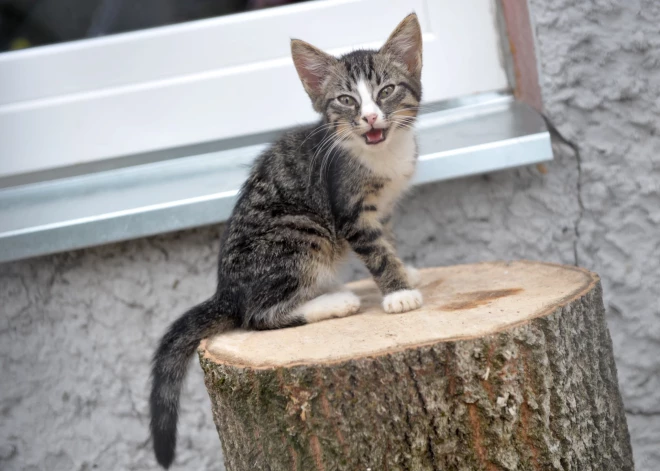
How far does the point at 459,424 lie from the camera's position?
4.74ft

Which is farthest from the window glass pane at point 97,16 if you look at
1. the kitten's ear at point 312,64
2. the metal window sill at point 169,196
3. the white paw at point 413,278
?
the white paw at point 413,278

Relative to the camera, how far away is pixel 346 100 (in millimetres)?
1978

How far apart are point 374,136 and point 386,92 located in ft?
0.48

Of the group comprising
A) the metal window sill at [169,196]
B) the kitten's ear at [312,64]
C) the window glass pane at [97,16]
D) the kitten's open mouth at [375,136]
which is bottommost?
the metal window sill at [169,196]

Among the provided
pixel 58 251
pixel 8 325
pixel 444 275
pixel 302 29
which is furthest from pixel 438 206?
pixel 8 325

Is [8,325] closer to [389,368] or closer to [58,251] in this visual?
[58,251]

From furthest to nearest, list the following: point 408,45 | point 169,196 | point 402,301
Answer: point 169,196 < point 408,45 < point 402,301

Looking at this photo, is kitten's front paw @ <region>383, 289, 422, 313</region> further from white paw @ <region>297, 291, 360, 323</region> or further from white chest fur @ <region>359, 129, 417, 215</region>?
white chest fur @ <region>359, 129, 417, 215</region>

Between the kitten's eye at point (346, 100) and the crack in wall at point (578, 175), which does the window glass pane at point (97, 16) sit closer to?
the kitten's eye at point (346, 100)

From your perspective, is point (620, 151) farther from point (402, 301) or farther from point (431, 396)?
point (431, 396)

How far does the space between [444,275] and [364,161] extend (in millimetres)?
494

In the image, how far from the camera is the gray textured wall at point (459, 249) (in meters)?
2.51

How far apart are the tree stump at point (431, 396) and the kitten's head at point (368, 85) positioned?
1.98ft

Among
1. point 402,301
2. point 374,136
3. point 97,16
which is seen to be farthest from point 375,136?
point 97,16
